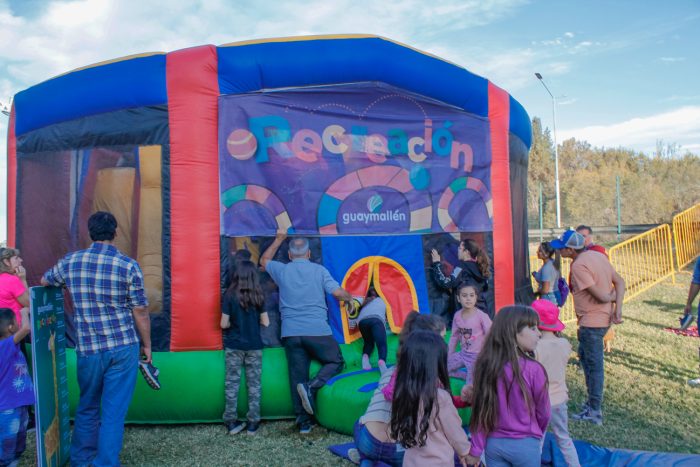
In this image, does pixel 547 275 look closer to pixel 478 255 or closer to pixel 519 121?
pixel 478 255

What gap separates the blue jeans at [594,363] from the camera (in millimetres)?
4727

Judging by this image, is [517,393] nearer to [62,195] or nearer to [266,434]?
[266,434]

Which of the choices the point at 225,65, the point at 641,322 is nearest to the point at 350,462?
the point at 225,65

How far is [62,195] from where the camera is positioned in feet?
17.5

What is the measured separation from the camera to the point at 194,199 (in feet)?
16.4

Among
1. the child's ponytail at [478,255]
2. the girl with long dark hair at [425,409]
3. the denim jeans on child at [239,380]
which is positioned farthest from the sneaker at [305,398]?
the child's ponytail at [478,255]

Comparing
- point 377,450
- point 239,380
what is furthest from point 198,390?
point 377,450

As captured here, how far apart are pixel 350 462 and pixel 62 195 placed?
141 inches

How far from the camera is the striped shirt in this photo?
12.2 ft

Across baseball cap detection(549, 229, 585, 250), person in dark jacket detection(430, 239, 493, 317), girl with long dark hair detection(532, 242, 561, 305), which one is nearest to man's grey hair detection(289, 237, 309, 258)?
person in dark jacket detection(430, 239, 493, 317)

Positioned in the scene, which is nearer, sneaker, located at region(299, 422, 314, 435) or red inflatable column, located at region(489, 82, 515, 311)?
sneaker, located at region(299, 422, 314, 435)

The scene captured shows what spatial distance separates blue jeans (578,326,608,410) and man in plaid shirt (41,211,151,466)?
3544mm

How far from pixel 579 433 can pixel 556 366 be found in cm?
139

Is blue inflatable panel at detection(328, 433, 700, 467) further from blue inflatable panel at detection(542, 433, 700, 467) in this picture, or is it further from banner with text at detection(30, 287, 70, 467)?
banner with text at detection(30, 287, 70, 467)
